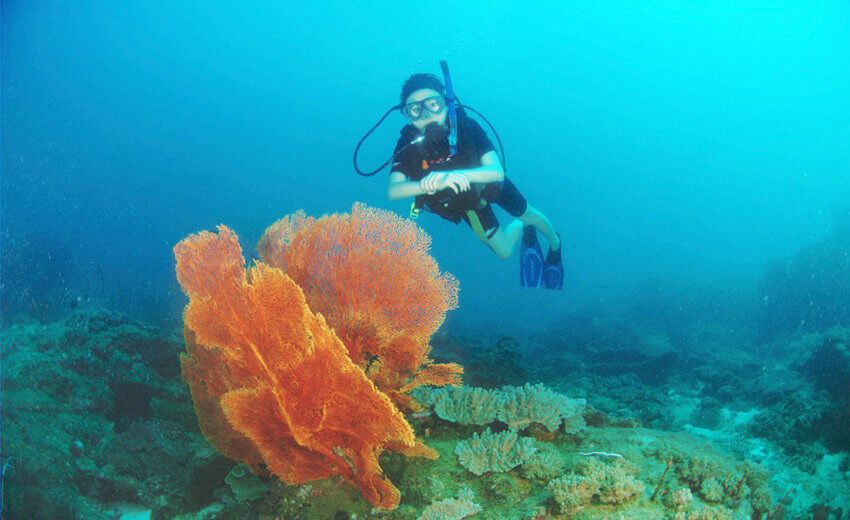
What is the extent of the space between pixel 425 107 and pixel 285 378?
158 inches

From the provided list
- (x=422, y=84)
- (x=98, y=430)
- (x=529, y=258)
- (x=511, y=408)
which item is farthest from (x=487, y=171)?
(x=98, y=430)

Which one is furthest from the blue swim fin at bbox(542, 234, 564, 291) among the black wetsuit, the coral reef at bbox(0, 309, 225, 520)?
the coral reef at bbox(0, 309, 225, 520)

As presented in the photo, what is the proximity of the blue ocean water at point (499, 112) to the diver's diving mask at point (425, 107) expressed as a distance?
85696mm

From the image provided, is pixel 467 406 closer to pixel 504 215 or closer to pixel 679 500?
pixel 679 500

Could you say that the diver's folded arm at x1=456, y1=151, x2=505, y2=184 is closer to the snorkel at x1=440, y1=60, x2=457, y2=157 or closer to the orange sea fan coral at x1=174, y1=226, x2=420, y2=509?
the snorkel at x1=440, y1=60, x2=457, y2=157

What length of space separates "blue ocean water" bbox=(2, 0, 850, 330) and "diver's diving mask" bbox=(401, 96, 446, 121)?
8570 cm

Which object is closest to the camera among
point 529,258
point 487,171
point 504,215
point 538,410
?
point 538,410

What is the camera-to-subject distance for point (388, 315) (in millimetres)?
3527

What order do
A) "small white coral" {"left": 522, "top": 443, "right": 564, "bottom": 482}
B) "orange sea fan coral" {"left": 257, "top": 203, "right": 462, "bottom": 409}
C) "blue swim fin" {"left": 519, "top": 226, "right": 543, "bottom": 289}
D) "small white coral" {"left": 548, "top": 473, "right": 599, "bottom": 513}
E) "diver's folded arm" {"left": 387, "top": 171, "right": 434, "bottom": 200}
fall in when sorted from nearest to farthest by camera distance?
"small white coral" {"left": 548, "top": 473, "right": 599, "bottom": 513}, "small white coral" {"left": 522, "top": 443, "right": 564, "bottom": 482}, "orange sea fan coral" {"left": 257, "top": 203, "right": 462, "bottom": 409}, "diver's folded arm" {"left": 387, "top": 171, "right": 434, "bottom": 200}, "blue swim fin" {"left": 519, "top": 226, "right": 543, "bottom": 289}

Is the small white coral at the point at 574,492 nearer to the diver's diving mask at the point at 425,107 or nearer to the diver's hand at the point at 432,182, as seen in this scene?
the diver's hand at the point at 432,182

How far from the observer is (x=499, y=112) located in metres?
124

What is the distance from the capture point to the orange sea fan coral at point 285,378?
2.70 m

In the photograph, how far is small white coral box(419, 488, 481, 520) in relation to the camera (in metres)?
2.89

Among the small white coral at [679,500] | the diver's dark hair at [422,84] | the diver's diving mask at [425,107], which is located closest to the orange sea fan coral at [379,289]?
the small white coral at [679,500]
